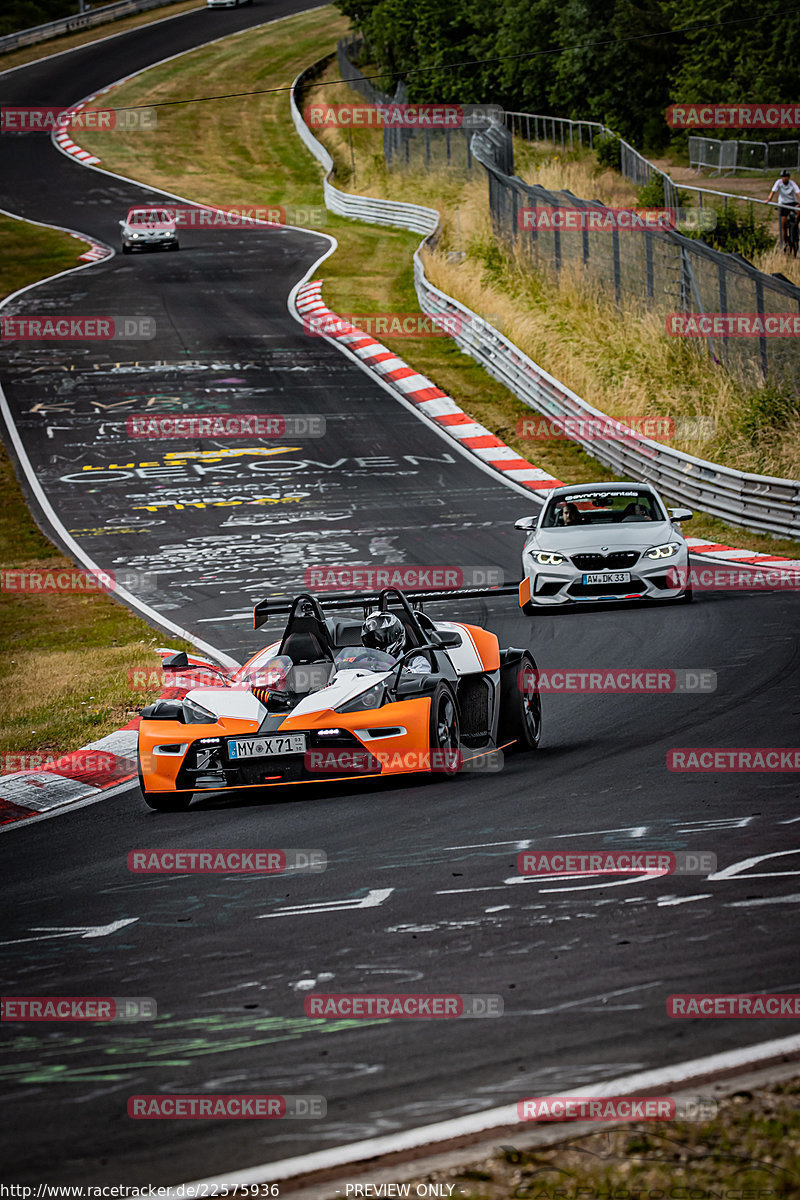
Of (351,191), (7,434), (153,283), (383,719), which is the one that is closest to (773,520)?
(383,719)

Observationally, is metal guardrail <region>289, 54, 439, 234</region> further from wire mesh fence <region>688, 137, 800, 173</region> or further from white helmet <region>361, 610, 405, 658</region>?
white helmet <region>361, 610, 405, 658</region>

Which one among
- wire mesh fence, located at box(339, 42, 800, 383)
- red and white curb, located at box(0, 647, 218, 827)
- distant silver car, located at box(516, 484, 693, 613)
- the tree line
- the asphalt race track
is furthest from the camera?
the tree line

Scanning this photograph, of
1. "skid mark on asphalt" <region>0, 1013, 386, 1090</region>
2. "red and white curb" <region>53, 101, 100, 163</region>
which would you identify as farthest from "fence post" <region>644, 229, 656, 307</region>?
"red and white curb" <region>53, 101, 100, 163</region>

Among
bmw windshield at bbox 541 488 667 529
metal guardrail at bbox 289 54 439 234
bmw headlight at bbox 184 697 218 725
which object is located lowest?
bmw windshield at bbox 541 488 667 529

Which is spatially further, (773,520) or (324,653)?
(773,520)

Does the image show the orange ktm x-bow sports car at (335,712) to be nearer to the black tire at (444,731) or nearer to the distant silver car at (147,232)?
the black tire at (444,731)

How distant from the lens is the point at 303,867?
7.51 m

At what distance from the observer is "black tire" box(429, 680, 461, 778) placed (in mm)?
9188

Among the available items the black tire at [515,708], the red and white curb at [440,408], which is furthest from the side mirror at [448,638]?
the red and white curb at [440,408]

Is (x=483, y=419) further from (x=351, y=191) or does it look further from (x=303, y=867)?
(x=351, y=191)

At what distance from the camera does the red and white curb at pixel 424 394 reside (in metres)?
24.0

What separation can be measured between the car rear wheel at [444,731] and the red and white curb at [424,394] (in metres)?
13.3

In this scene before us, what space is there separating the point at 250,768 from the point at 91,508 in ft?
48.7

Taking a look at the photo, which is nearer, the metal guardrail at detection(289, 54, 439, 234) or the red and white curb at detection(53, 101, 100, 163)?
the metal guardrail at detection(289, 54, 439, 234)
